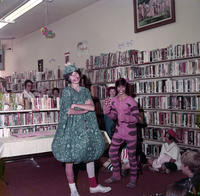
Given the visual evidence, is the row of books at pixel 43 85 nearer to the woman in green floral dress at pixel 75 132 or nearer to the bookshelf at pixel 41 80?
the bookshelf at pixel 41 80

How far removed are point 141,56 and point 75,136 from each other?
2.81 m

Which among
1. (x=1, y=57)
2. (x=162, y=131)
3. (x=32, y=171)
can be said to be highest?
(x=1, y=57)

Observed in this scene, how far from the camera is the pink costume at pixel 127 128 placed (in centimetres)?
364

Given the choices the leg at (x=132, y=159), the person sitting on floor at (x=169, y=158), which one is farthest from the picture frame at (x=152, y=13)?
the leg at (x=132, y=159)

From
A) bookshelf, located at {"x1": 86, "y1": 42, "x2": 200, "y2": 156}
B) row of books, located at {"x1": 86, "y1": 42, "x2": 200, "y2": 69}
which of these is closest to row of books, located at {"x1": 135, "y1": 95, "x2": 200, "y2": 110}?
bookshelf, located at {"x1": 86, "y1": 42, "x2": 200, "y2": 156}

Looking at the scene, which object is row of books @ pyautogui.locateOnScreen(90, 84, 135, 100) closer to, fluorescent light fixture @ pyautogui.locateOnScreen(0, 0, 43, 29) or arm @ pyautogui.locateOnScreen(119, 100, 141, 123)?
fluorescent light fixture @ pyautogui.locateOnScreen(0, 0, 43, 29)

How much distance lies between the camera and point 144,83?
532 cm

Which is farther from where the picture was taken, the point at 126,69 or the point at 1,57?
the point at 1,57

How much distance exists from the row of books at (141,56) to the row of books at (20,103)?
5.09ft

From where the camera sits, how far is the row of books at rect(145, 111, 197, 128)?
15.1 feet

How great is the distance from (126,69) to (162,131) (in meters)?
1.46

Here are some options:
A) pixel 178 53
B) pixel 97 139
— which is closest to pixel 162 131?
pixel 178 53

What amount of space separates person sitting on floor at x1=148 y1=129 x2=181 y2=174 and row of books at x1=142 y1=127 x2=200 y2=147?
0.71 ft

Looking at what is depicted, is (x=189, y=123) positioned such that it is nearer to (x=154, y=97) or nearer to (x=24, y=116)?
(x=154, y=97)
